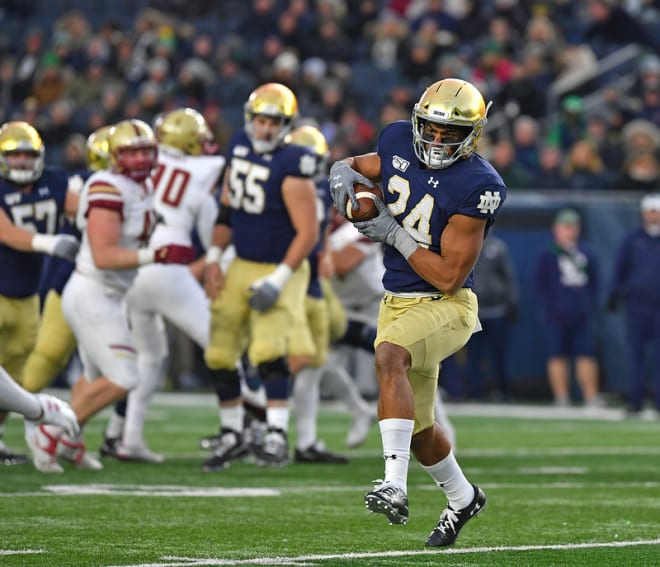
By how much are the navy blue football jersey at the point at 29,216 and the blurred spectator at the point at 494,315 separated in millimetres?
6177

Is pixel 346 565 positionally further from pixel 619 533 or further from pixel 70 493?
pixel 70 493

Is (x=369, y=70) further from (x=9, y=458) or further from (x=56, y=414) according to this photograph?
(x=56, y=414)

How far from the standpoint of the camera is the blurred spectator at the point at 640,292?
40.6ft

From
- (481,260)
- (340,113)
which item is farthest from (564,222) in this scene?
(340,113)

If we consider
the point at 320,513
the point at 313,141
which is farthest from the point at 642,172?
the point at 320,513

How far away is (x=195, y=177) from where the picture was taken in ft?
27.5

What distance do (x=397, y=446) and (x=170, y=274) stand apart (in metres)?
3.32

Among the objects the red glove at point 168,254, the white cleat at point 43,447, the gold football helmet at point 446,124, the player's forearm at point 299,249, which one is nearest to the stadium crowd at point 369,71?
the player's forearm at point 299,249

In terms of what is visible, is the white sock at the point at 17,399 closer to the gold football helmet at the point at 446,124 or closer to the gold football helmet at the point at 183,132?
the gold football helmet at the point at 446,124

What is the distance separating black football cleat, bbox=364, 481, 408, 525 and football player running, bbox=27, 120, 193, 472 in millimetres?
2654

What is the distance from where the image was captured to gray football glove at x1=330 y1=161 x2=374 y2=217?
5156 mm

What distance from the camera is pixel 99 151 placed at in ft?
26.7

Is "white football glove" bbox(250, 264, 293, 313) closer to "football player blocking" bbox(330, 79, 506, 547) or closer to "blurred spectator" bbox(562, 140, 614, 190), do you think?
"football player blocking" bbox(330, 79, 506, 547)

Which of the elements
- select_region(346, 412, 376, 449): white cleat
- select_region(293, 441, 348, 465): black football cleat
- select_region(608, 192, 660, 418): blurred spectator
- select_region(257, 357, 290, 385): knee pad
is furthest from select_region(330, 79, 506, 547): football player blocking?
select_region(608, 192, 660, 418): blurred spectator
